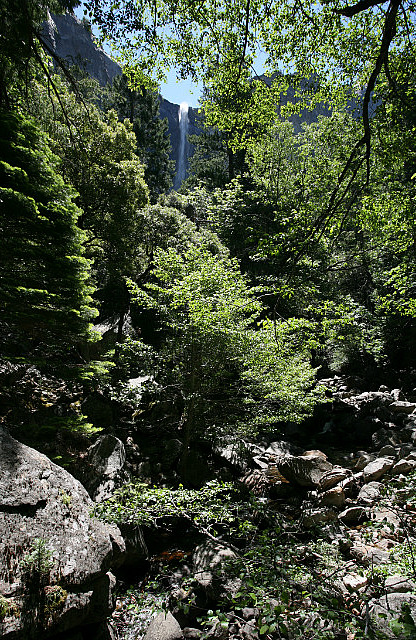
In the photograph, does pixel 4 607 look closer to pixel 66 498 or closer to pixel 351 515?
pixel 66 498

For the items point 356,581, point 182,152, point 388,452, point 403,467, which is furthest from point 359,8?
point 182,152

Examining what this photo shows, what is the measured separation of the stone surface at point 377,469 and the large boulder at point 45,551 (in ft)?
15.9

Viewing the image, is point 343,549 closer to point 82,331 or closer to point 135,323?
point 82,331

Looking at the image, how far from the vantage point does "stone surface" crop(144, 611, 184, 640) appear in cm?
304

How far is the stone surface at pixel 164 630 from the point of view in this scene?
304 cm

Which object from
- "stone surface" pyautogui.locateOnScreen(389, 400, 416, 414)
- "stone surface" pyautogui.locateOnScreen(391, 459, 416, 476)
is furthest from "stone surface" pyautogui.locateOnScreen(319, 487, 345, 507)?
"stone surface" pyautogui.locateOnScreen(389, 400, 416, 414)

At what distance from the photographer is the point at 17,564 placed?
2.25 m

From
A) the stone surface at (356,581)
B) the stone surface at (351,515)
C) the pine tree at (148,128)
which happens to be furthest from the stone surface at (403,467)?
the pine tree at (148,128)

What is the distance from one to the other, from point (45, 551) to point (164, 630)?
1693mm

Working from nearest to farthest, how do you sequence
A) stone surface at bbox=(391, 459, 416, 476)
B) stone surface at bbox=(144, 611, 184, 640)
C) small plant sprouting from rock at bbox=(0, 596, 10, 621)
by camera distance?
small plant sprouting from rock at bbox=(0, 596, 10, 621)
stone surface at bbox=(144, 611, 184, 640)
stone surface at bbox=(391, 459, 416, 476)

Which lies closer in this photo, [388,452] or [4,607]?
[4,607]

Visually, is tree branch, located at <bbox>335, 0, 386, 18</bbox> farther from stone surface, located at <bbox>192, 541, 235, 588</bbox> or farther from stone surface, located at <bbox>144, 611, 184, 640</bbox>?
stone surface, located at <bbox>144, 611, 184, 640</bbox>

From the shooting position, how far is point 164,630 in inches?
122

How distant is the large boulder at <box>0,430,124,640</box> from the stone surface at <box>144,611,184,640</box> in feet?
2.10
